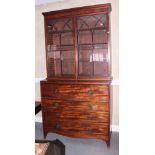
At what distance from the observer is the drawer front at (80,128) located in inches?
103

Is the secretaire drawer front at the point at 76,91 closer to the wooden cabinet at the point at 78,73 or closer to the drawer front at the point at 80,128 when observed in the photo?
the wooden cabinet at the point at 78,73

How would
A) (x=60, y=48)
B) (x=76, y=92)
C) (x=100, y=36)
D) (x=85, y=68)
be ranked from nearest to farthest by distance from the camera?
(x=76, y=92), (x=100, y=36), (x=85, y=68), (x=60, y=48)

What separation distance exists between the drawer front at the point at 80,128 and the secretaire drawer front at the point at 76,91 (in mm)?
435

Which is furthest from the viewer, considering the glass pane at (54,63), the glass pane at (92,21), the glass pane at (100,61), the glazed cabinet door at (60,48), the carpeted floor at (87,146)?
the glass pane at (54,63)

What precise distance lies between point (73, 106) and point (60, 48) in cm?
108

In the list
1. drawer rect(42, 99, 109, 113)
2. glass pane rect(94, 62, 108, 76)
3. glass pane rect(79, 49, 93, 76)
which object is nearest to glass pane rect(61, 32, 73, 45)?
glass pane rect(79, 49, 93, 76)

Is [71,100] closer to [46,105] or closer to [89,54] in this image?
[46,105]

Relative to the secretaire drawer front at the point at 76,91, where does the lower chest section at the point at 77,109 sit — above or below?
below

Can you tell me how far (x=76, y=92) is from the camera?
2691 mm

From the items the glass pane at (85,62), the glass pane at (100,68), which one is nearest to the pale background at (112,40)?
the glass pane at (100,68)

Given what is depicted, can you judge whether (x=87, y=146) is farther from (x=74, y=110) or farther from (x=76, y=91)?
(x=76, y=91)

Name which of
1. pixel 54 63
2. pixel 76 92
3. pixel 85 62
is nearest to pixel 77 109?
pixel 76 92
